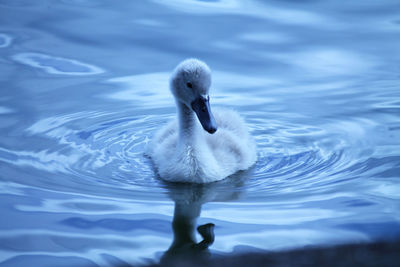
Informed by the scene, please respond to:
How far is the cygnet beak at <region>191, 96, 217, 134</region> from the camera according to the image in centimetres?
606

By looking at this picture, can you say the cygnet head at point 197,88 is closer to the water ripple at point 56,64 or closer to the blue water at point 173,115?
the blue water at point 173,115

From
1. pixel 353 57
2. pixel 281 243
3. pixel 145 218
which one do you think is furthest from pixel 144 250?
pixel 353 57

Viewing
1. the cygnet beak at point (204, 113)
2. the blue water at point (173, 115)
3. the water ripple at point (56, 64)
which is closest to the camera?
the blue water at point (173, 115)

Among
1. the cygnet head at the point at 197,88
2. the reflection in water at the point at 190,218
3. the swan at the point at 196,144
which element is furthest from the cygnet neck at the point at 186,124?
the reflection in water at the point at 190,218

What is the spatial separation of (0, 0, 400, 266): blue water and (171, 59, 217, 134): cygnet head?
0.67 metres

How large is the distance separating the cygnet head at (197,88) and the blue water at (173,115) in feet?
2.20

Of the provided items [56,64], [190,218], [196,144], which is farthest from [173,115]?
[190,218]

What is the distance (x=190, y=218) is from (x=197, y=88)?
125cm

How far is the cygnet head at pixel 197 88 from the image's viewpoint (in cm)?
613

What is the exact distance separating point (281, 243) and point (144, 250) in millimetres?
1030

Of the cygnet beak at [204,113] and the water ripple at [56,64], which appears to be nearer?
the cygnet beak at [204,113]

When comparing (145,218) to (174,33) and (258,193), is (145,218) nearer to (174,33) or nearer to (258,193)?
(258,193)

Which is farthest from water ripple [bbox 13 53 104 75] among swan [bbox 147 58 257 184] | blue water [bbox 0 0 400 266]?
swan [bbox 147 58 257 184]

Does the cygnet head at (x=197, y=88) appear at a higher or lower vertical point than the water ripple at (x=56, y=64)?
lower
